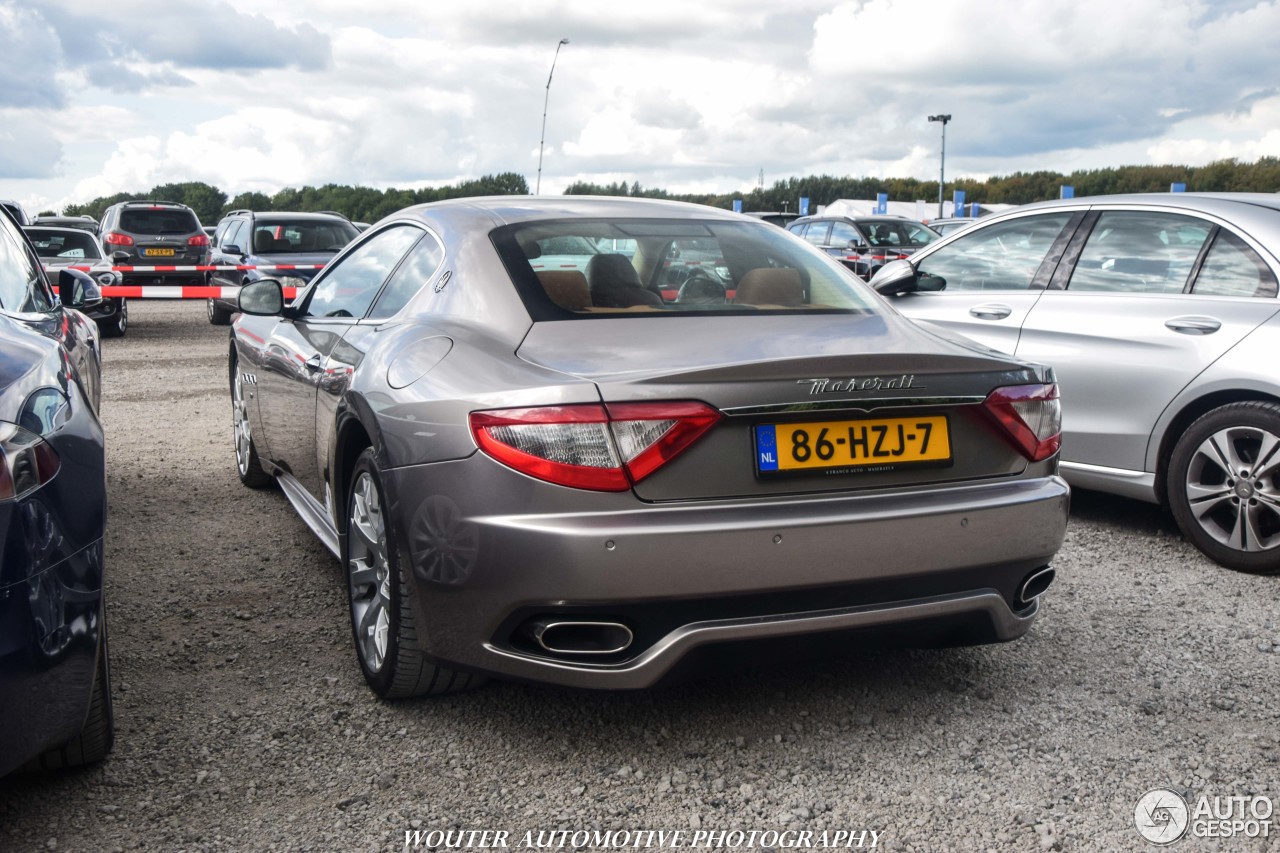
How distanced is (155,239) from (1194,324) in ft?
58.5

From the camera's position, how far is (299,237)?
14.9 meters

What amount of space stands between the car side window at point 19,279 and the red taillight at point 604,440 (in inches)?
85.8

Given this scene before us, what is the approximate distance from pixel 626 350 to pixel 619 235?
0.82m

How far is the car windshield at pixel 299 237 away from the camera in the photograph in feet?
48.5

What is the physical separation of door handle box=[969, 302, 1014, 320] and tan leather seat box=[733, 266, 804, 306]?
243cm

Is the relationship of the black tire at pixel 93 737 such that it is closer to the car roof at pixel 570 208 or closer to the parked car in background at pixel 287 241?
the car roof at pixel 570 208

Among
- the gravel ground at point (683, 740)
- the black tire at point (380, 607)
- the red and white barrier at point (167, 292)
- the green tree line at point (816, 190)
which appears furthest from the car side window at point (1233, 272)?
the green tree line at point (816, 190)

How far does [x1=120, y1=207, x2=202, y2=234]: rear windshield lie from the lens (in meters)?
19.4

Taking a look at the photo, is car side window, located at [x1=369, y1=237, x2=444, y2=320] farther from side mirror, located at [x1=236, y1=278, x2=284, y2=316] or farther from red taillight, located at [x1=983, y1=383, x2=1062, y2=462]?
red taillight, located at [x1=983, y1=383, x2=1062, y2=462]

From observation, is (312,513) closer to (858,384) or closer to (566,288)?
(566,288)

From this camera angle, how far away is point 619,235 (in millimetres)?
3611

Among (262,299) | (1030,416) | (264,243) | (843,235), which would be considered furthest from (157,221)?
(1030,416)

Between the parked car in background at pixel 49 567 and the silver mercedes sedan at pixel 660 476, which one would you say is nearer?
the parked car in background at pixel 49 567

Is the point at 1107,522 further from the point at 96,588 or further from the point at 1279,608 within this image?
the point at 96,588
